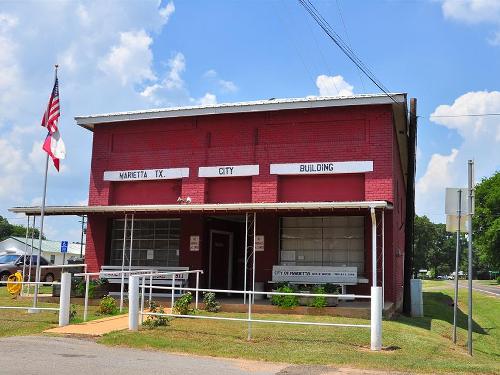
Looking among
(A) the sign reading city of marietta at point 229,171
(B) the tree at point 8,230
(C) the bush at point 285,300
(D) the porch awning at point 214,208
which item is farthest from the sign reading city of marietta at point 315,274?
(B) the tree at point 8,230

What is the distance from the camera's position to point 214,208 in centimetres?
1588

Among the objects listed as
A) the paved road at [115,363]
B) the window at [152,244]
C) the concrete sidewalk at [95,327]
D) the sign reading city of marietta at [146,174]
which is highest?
the sign reading city of marietta at [146,174]

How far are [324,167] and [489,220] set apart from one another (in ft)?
166

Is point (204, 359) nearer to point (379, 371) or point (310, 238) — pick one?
point (379, 371)

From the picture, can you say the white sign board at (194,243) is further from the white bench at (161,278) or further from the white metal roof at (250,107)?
the white metal roof at (250,107)

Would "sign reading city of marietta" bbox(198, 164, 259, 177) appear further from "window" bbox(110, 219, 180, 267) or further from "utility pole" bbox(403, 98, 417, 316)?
"utility pole" bbox(403, 98, 417, 316)

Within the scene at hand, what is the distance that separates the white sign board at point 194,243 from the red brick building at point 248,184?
33 millimetres

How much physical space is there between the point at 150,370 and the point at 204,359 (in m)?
1.38

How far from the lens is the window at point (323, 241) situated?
17.8m

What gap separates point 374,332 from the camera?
10.6m

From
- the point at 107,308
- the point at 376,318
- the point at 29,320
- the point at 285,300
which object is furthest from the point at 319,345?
the point at 29,320

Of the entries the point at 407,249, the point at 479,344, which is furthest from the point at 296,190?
the point at 479,344

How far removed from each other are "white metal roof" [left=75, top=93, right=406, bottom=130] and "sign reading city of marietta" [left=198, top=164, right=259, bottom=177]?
5.98 feet

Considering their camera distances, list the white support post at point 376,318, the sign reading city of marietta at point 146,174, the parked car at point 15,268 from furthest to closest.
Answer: the parked car at point 15,268 → the sign reading city of marietta at point 146,174 → the white support post at point 376,318
